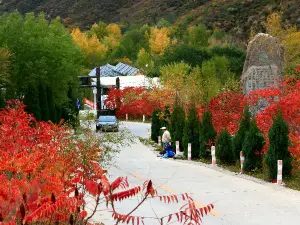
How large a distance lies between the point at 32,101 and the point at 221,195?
27.5 meters

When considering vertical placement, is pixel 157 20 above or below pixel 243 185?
above

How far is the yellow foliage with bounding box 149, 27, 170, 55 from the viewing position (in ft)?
371

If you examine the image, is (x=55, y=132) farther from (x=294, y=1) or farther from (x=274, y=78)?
(x=294, y=1)

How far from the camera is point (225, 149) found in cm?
2312

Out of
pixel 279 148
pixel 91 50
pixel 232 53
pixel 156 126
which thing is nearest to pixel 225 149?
pixel 279 148

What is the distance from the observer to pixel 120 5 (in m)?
160

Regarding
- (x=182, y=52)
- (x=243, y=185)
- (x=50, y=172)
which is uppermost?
(x=182, y=52)

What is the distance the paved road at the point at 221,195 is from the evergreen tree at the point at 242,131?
47.7 inches

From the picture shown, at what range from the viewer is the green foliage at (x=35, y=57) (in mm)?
46062

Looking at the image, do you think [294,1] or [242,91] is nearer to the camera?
[242,91]

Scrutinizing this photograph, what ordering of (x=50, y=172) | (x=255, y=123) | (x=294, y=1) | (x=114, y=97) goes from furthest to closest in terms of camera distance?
(x=294, y=1)
(x=114, y=97)
(x=255, y=123)
(x=50, y=172)

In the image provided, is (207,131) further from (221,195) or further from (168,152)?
(221,195)

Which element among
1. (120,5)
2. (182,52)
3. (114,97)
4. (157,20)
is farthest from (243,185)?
(120,5)

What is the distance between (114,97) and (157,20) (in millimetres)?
77809
